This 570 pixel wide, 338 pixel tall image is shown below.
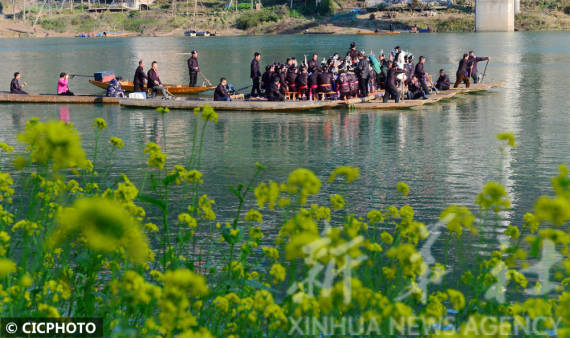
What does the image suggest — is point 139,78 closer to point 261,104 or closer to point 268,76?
point 268,76

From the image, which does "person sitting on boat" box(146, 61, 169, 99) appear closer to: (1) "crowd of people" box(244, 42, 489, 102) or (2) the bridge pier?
(1) "crowd of people" box(244, 42, 489, 102)

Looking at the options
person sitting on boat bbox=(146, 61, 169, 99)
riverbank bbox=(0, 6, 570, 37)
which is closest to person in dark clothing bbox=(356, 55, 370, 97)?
person sitting on boat bbox=(146, 61, 169, 99)

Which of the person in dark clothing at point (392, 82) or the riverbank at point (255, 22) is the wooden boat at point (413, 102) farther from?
the riverbank at point (255, 22)

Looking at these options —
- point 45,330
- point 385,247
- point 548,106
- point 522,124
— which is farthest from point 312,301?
point 548,106

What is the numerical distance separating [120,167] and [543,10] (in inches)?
5571

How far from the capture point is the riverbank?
481ft

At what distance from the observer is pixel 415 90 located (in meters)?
29.3

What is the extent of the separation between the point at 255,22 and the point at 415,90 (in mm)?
133446

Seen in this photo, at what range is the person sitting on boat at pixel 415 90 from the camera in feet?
95.5

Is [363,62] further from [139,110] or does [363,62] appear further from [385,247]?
[385,247]

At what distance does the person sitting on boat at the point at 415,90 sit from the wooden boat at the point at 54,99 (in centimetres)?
1006

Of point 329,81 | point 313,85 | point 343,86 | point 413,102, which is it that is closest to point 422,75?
point 413,102

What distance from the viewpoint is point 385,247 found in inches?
429

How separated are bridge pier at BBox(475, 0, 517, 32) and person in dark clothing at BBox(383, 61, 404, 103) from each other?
371 feet
